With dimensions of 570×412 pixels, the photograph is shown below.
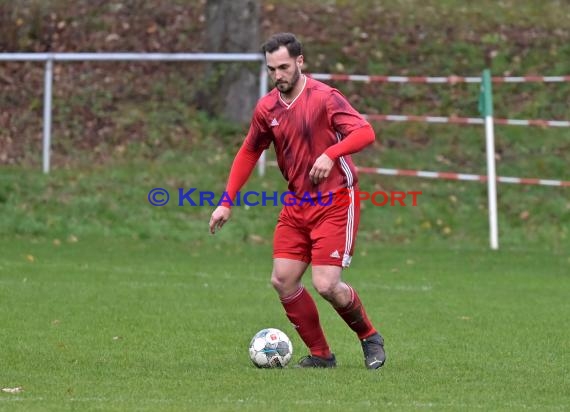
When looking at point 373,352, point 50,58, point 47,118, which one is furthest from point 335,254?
point 50,58

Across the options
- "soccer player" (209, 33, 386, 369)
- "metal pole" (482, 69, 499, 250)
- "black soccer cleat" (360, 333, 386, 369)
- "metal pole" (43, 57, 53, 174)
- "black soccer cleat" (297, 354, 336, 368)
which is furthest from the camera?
"metal pole" (43, 57, 53, 174)

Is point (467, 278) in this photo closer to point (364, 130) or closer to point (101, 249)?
point (101, 249)

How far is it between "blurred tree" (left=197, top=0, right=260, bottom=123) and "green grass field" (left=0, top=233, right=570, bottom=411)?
377 cm

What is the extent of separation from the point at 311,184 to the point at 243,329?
237 centimetres

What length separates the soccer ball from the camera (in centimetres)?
822

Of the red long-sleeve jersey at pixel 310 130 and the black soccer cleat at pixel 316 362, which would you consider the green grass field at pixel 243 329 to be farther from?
the red long-sleeve jersey at pixel 310 130

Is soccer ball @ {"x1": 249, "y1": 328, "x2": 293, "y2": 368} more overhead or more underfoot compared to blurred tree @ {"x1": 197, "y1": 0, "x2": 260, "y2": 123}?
more underfoot

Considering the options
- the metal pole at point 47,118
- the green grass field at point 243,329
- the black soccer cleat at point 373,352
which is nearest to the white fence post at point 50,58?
the metal pole at point 47,118

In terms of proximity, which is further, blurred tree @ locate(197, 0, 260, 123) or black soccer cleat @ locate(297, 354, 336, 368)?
blurred tree @ locate(197, 0, 260, 123)

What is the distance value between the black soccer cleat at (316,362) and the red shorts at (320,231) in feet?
2.08

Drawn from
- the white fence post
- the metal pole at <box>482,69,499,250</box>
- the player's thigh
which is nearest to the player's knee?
the player's thigh

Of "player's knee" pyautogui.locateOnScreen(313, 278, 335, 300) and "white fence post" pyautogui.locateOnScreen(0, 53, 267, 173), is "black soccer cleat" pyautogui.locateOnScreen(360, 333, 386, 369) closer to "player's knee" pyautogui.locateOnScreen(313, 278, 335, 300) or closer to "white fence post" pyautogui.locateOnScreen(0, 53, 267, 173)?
"player's knee" pyautogui.locateOnScreen(313, 278, 335, 300)

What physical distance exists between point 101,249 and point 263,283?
3262 millimetres

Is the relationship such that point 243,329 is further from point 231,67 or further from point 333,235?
point 231,67
